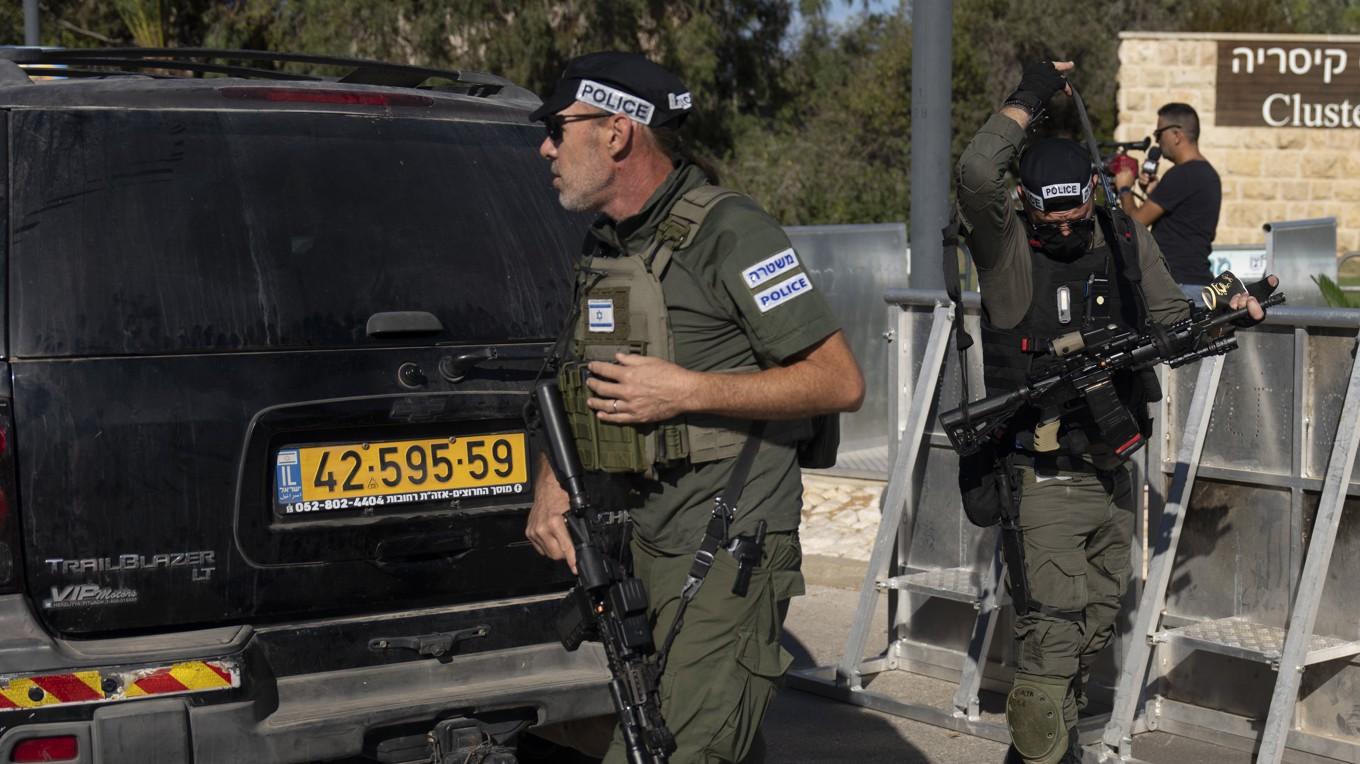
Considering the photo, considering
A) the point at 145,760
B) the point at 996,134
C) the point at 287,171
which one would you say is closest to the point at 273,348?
the point at 287,171

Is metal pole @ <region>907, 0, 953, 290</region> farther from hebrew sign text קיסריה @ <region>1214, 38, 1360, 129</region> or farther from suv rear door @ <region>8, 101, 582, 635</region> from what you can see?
hebrew sign text קיסריה @ <region>1214, 38, 1360, 129</region>

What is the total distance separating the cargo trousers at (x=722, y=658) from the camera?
10.6ft

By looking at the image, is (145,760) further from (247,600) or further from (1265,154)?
(1265,154)

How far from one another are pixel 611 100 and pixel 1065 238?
1744 mm

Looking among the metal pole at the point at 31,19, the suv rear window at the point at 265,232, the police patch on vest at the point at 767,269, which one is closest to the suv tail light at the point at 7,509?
the suv rear window at the point at 265,232

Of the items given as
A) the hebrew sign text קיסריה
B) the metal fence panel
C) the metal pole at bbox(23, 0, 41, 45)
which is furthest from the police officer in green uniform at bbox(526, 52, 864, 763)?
the hebrew sign text קיסריה

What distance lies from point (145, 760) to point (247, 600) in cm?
41

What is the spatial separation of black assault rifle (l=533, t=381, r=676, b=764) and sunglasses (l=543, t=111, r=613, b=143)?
0.53 metres

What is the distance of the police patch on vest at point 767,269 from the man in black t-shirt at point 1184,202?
538 centimetres

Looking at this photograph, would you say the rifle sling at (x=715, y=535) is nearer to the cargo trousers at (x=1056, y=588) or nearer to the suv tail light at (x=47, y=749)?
the suv tail light at (x=47, y=749)

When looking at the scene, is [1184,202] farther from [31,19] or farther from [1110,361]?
[31,19]

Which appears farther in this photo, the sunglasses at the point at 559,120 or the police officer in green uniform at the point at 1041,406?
the police officer in green uniform at the point at 1041,406

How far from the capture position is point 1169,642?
529 centimetres

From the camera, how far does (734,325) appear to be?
132 inches
